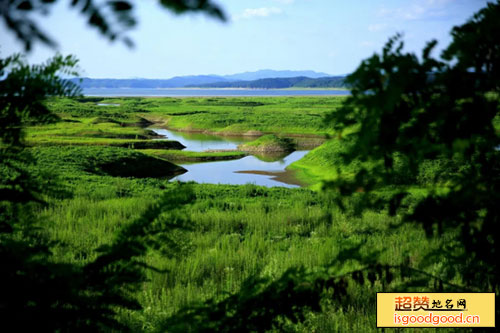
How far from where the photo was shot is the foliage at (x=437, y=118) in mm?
1445

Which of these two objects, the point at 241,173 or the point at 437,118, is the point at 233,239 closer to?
the point at 437,118

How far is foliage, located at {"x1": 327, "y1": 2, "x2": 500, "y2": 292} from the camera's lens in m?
1.45

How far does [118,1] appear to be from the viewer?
1151 mm

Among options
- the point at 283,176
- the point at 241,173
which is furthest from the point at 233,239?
the point at 241,173

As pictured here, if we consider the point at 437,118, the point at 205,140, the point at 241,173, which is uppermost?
the point at 437,118

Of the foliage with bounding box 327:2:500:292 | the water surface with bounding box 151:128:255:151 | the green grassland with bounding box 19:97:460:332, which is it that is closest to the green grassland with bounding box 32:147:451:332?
the green grassland with bounding box 19:97:460:332

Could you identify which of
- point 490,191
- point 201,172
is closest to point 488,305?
point 490,191

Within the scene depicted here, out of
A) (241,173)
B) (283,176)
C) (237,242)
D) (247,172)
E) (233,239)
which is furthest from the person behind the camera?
(247,172)

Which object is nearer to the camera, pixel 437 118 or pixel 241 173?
pixel 437 118

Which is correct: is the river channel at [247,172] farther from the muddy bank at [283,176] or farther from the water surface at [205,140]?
the water surface at [205,140]

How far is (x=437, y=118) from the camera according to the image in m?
1.47

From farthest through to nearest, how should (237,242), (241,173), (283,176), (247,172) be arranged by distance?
1. (247,172)
2. (241,173)
3. (283,176)
4. (237,242)

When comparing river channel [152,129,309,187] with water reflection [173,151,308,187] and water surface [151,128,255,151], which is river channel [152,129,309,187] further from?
water surface [151,128,255,151]

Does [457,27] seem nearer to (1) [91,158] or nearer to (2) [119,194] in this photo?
(2) [119,194]
